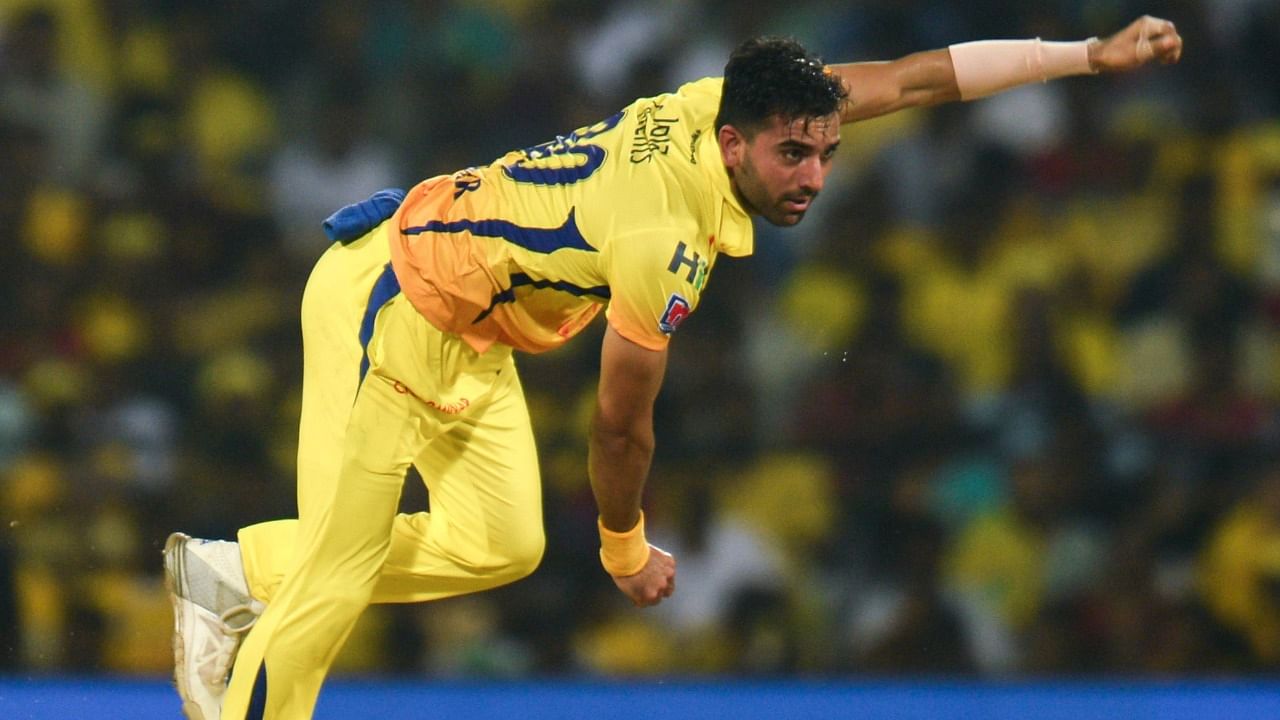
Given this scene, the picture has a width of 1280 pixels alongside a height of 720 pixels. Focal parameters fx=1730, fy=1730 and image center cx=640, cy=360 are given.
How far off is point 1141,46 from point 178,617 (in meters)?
2.25

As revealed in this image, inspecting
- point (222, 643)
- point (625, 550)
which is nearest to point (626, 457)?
point (625, 550)

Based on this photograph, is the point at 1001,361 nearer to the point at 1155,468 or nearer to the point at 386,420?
the point at 1155,468

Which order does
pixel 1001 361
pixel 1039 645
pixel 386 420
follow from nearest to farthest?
pixel 386 420 < pixel 1039 645 < pixel 1001 361

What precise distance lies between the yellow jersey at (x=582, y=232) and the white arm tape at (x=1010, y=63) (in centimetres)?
60

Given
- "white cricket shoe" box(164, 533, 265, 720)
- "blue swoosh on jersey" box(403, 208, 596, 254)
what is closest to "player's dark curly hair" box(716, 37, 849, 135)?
"blue swoosh on jersey" box(403, 208, 596, 254)

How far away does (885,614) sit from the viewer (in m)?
5.11

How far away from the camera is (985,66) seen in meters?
3.46

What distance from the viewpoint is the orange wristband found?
333cm

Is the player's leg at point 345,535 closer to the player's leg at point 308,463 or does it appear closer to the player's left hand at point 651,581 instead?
the player's leg at point 308,463

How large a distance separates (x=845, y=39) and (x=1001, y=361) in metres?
1.32

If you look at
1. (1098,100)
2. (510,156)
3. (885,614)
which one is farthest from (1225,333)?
(510,156)

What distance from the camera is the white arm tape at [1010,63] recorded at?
3.44m

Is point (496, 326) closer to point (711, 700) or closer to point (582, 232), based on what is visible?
point (582, 232)

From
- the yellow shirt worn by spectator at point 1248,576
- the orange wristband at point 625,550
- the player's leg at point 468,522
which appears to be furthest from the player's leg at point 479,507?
the yellow shirt worn by spectator at point 1248,576
